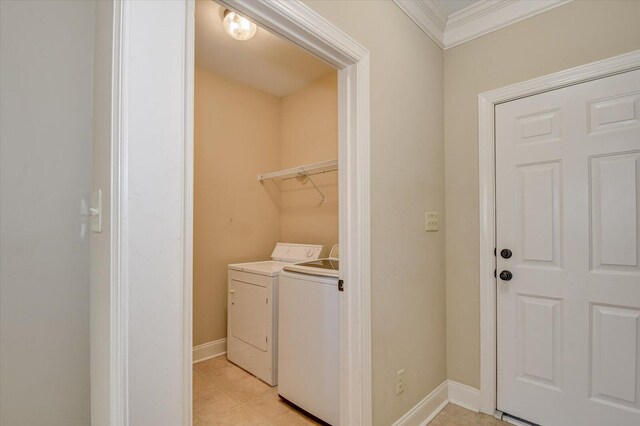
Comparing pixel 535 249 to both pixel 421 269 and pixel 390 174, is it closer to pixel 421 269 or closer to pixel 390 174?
pixel 421 269

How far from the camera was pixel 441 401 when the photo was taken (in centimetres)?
207

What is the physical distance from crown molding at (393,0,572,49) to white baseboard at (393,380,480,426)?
2384 millimetres

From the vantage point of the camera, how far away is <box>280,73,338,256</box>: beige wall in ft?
9.50

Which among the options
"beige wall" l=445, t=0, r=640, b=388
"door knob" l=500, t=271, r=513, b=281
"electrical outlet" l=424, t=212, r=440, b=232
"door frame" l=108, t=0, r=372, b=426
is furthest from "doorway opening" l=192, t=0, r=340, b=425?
"door knob" l=500, t=271, r=513, b=281

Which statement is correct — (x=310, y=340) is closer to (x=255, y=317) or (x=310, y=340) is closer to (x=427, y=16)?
(x=255, y=317)

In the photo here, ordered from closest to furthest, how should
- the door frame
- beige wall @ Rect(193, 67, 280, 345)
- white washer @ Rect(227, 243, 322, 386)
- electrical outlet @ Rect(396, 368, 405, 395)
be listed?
1. the door frame
2. electrical outlet @ Rect(396, 368, 405, 395)
3. white washer @ Rect(227, 243, 322, 386)
4. beige wall @ Rect(193, 67, 280, 345)

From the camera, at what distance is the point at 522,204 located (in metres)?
1.90

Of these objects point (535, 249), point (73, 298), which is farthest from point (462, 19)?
Answer: point (73, 298)

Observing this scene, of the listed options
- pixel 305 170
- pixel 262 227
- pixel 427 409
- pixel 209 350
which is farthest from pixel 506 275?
pixel 209 350

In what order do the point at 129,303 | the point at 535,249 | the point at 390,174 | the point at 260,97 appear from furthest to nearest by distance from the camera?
the point at 260,97
the point at 535,249
the point at 390,174
the point at 129,303

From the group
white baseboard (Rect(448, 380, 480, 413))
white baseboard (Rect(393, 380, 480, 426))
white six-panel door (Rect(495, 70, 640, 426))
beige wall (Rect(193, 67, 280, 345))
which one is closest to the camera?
white six-panel door (Rect(495, 70, 640, 426))

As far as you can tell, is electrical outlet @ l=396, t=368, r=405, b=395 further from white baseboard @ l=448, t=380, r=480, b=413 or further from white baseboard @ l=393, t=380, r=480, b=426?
white baseboard @ l=448, t=380, r=480, b=413

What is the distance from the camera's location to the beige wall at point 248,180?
9.16 feet

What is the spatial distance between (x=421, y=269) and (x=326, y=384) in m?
0.90
